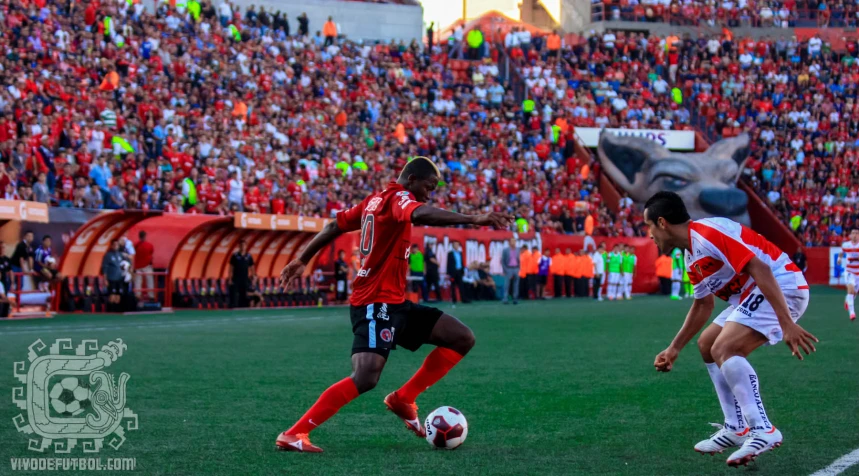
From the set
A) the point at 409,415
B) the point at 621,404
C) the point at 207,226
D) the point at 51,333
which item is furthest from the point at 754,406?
the point at 207,226

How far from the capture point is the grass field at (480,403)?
710 centimetres

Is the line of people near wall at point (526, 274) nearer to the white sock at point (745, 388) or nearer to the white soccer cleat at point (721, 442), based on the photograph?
the white soccer cleat at point (721, 442)

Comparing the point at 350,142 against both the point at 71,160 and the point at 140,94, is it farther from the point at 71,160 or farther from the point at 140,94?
the point at 71,160

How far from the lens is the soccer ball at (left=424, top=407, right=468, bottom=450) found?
7.64m

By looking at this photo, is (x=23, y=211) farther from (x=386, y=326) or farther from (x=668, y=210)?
(x=668, y=210)

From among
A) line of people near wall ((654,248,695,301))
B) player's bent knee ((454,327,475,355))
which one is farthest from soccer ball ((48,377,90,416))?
line of people near wall ((654,248,695,301))


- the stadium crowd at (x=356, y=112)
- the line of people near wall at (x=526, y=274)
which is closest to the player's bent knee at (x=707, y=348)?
the stadium crowd at (x=356, y=112)

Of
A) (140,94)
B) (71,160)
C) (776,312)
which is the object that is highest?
(140,94)

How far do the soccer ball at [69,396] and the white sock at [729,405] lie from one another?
15.2 ft

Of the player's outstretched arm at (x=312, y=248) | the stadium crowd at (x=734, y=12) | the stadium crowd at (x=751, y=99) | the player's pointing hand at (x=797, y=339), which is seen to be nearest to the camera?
the player's pointing hand at (x=797, y=339)

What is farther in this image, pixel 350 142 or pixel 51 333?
pixel 350 142

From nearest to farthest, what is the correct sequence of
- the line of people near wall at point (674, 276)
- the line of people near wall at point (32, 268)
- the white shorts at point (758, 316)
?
the white shorts at point (758, 316) < the line of people near wall at point (32, 268) < the line of people near wall at point (674, 276)

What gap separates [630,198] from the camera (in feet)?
144

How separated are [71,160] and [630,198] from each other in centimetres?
2520
